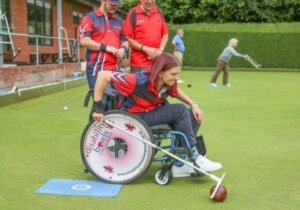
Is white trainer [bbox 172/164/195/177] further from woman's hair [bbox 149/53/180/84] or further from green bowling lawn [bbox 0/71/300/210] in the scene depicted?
woman's hair [bbox 149/53/180/84]

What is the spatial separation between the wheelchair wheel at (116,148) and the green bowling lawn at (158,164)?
175 mm

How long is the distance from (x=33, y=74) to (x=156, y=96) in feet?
28.8

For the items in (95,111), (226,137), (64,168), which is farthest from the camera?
(226,137)

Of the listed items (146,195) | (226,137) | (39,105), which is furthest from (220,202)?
(39,105)

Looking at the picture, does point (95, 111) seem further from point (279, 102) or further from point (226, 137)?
point (279, 102)

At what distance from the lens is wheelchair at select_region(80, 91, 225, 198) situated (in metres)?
4.52

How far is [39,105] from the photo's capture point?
33.9 feet

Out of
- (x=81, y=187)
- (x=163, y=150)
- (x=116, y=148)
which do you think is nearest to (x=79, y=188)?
(x=81, y=187)

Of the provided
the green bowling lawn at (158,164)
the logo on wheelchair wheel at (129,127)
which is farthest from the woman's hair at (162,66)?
the green bowling lawn at (158,164)

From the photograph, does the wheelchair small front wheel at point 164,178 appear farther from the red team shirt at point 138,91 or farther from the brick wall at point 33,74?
the brick wall at point 33,74

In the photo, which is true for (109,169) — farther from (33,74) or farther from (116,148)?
(33,74)

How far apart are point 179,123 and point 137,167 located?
531 millimetres

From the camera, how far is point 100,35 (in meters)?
5.39

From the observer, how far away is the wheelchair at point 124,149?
452 centimetres
